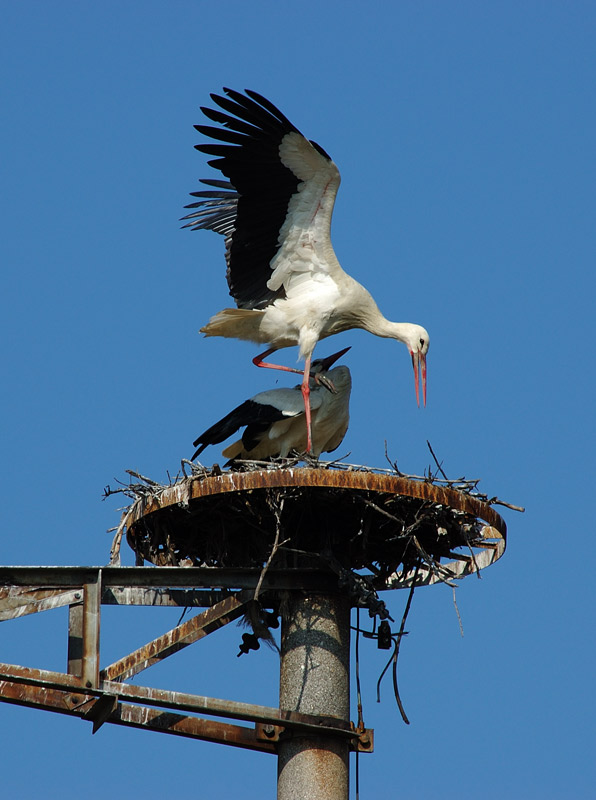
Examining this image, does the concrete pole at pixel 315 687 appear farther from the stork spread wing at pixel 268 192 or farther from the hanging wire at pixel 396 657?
the stork spread wing at pixel 268 192

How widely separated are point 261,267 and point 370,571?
11.8 ft

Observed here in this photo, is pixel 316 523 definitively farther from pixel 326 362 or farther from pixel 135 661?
pixel 326 362

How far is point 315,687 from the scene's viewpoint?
10.8 metres

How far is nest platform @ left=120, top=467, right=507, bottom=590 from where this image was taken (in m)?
10.6

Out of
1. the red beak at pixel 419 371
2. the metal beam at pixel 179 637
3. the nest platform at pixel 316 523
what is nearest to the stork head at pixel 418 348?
the red beak at pixel 419 371

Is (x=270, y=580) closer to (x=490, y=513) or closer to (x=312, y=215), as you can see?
(x=490, y=513)

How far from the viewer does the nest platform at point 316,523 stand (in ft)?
34.7

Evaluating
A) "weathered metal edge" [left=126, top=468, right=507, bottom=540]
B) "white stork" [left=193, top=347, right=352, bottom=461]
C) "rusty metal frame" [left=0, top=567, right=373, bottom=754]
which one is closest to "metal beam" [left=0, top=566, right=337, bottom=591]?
"rusty metal frame" [left=0, top=567, right=373, bottom=754]

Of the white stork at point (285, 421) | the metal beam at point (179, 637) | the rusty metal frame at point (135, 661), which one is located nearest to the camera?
the rusty metal frame at point (135, 661)

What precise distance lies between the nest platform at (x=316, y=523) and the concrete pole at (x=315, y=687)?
1.36 feet

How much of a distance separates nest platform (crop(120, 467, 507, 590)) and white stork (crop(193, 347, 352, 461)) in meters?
1.69

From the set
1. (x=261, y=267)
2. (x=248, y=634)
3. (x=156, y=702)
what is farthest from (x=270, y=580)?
(x=261, y=267)

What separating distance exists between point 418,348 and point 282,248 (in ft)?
5.90

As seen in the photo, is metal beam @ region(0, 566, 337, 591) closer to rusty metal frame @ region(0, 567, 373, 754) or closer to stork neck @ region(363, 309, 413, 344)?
rusty metal frame @ region(0, 567, 373, 754)
